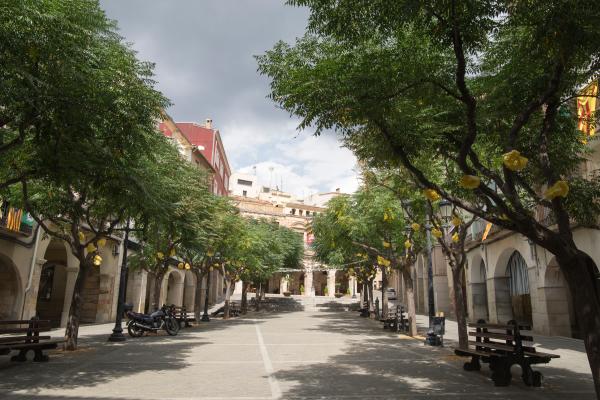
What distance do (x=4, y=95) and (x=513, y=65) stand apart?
24.7 ft

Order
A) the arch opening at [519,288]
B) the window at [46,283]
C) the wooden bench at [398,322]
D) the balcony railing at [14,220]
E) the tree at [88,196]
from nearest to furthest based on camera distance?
the tree at [88,196] < the balcony railing at [14,220] < the wooden bench at [398,322] < the arch opening at [519,288] < the window at [46,283]

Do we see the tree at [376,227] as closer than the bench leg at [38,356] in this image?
No

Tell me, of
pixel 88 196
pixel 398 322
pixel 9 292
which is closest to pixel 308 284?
pixel 398 322

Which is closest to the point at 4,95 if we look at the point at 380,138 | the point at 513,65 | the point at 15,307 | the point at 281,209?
the point at 380,138

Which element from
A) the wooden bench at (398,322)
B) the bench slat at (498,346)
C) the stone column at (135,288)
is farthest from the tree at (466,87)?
the stone column at (135,288)

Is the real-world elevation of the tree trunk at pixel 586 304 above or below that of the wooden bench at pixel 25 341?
above

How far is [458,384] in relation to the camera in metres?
8.31

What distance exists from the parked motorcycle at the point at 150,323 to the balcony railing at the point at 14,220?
4908 mm

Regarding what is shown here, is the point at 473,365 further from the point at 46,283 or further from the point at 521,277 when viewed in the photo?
the point at 46,283

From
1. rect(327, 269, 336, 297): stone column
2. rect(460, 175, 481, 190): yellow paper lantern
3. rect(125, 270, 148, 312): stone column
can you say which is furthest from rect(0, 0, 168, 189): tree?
rect(327, 269, 336, 297): stone column

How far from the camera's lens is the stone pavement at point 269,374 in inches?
294

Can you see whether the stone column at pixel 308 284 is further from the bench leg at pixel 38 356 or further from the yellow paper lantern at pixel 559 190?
the yellow paper lantern at pixel 559 190

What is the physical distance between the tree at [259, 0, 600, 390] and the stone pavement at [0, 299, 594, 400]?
9.67ft

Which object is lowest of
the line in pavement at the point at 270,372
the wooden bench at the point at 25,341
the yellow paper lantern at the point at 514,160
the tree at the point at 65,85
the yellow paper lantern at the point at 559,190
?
the line in pavement at the point at 270,372
